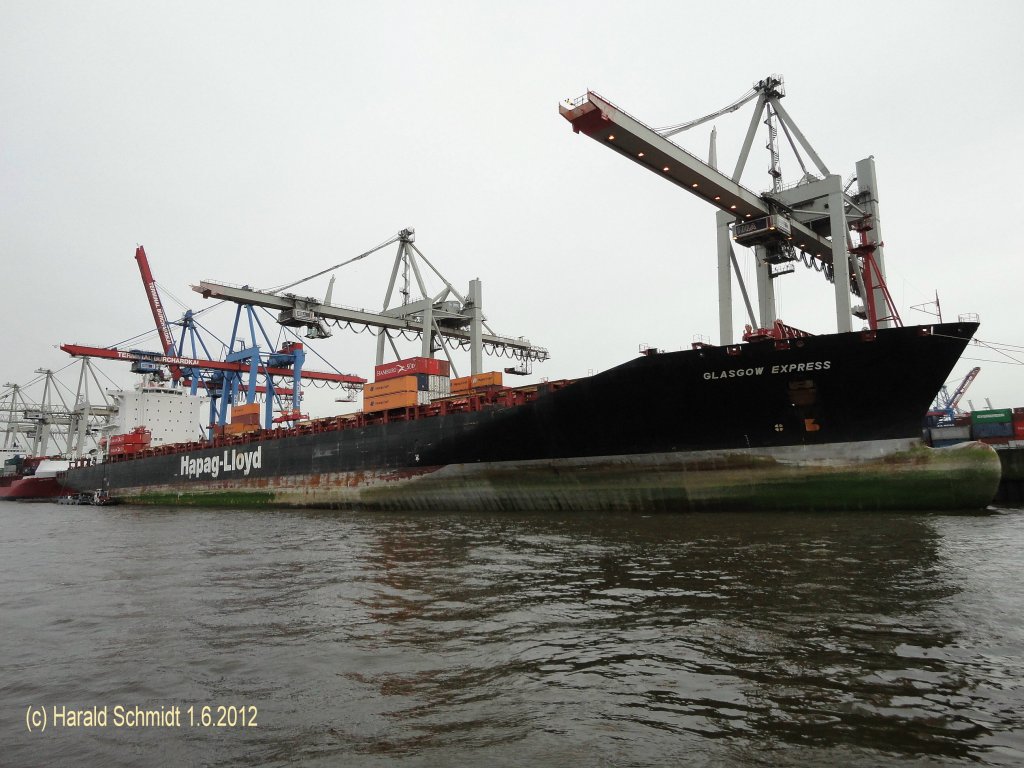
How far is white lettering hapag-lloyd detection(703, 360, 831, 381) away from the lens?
16625mm

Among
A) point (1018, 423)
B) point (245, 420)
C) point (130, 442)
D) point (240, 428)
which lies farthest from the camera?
point (130, 442)

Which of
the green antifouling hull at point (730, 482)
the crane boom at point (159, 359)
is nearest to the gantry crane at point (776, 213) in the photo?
the green antifouling hull at point (730, 482)

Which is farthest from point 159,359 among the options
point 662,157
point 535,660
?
point 535,660

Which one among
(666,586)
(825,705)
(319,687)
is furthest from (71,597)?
(825,705)

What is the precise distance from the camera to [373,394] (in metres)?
28.5

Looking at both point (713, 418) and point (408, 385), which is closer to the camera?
point (713, 418)

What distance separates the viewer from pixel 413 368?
28266 millimetres

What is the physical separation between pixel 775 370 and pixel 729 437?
2.40 m

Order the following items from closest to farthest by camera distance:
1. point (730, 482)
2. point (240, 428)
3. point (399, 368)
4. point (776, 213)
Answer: point (730, 482) < point (776, 213) < point (399, 368) < point (240, 428)

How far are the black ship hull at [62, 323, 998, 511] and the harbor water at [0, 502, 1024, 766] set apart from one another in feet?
19.6

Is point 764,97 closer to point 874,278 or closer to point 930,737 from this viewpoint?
point 874,278

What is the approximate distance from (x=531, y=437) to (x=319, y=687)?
52.4ft

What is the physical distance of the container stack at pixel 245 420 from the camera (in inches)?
1538

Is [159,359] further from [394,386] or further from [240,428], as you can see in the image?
[394,386]
